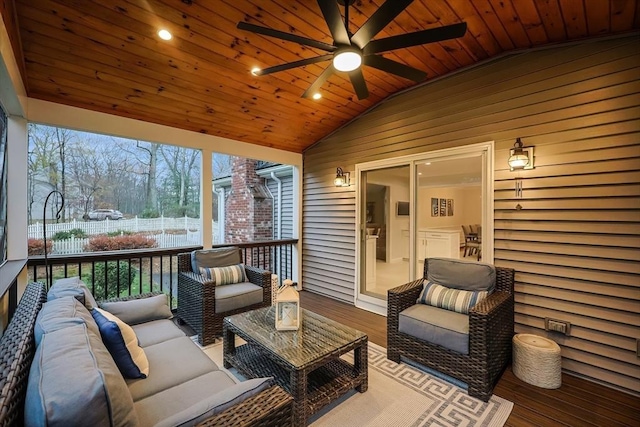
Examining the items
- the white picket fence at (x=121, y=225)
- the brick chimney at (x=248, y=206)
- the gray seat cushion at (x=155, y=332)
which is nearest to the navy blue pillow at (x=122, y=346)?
the gray seat cushion at (x=155, y=332)

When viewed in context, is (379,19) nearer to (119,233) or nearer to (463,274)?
(463,274)

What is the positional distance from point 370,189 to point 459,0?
255cm

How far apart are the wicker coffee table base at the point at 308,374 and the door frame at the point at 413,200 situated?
180 cm

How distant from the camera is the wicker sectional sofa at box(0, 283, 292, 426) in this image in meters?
0.87

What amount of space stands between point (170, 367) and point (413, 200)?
322 centimetres

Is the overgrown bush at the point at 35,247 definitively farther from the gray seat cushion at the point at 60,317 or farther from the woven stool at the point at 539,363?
the woven stool at the point at 539,363

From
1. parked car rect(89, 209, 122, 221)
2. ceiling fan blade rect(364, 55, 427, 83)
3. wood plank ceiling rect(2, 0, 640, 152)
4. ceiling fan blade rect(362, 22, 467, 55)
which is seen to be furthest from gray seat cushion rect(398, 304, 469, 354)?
parked car rect(89, 209, 122, 221)

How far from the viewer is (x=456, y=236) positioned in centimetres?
363

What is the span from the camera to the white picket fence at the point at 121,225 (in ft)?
10.4

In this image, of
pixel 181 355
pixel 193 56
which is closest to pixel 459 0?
pixel 193 56

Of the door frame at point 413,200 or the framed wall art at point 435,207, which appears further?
the framed wall art at point 435,207

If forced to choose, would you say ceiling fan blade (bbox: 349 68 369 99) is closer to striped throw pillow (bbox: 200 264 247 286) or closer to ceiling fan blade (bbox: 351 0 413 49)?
ceiling fan blade (bbox: 351 0 413 49)

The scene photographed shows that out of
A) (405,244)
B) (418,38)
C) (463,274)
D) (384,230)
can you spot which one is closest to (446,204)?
(405,244)

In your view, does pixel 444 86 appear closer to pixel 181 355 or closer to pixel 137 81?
pixel 137 81
